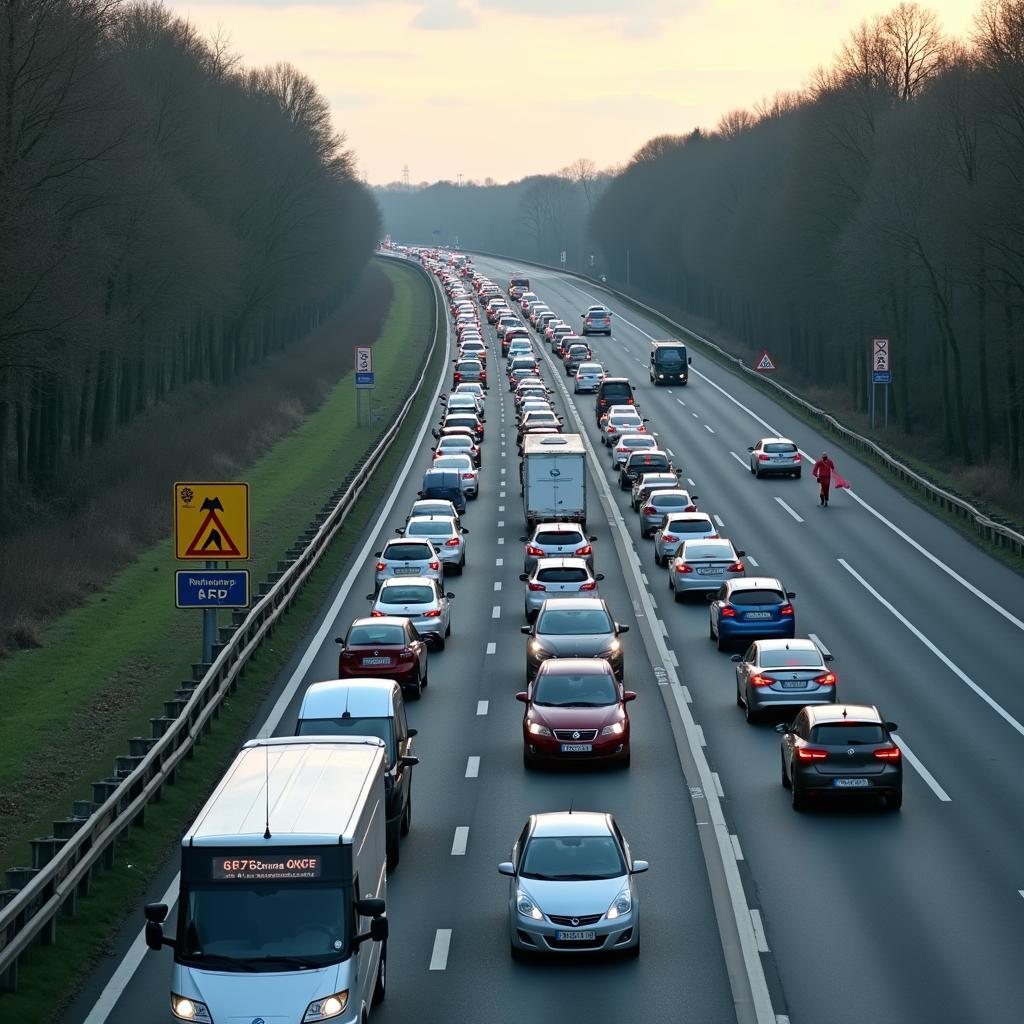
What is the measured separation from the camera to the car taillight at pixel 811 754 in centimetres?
2389

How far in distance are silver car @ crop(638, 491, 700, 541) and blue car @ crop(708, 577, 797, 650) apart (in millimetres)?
13500

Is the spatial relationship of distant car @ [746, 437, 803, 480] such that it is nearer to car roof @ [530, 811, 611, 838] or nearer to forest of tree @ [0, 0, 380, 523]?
forest of tree @ [0, 0, 380, 523]

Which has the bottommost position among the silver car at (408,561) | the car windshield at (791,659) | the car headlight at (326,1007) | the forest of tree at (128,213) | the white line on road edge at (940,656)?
the white line on road edge at (940,656)

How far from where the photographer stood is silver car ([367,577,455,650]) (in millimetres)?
35094

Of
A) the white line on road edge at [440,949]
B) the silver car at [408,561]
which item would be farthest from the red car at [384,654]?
the white line on road edge at [440,949]

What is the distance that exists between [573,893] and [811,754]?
22.2 feet

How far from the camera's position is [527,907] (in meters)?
18.0

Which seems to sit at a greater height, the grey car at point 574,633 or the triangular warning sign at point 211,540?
the triangular warning sign at point 211,540

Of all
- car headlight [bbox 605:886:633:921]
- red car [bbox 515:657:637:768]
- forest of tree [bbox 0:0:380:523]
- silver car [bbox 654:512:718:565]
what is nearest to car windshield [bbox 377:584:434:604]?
red car [bbox 515:657:637:768]

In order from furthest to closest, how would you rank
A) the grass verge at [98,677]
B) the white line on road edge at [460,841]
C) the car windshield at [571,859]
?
the grass verge at [98,677]
the white line on road edge at [460,841]
the car windshield at [571,859]

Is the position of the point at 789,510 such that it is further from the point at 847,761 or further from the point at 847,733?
the point at 847,761

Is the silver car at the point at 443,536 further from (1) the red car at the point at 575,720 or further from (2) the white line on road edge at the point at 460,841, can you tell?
(2) the white line on road edge at the point at 460,841

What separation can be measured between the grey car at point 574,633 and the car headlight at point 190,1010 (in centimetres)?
1729

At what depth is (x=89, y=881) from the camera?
19734 mm
